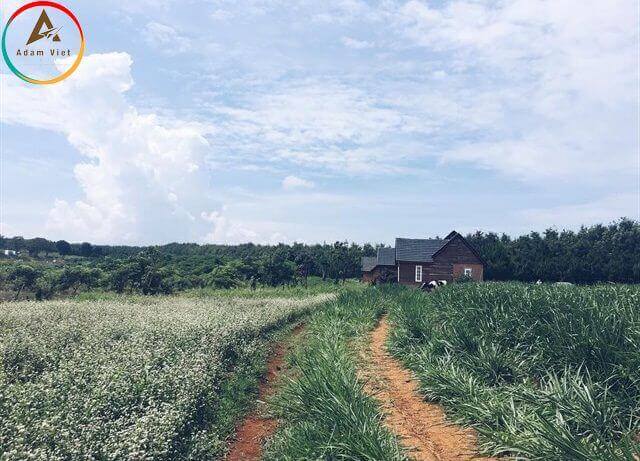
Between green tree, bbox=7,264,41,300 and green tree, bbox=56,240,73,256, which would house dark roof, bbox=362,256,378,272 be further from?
green tree, bbox=56,240,73,256

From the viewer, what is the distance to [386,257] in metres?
57.0

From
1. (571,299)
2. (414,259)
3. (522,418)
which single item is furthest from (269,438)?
(414,259)

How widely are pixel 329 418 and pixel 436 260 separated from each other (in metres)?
40.3

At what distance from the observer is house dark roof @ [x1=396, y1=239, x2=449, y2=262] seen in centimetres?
4700

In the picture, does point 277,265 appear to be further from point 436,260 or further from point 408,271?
point 436,260

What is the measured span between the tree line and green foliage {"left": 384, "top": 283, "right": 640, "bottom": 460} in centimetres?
2920

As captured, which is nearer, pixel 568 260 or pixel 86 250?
pixel 568 260

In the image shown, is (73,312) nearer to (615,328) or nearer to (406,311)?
(406,311)

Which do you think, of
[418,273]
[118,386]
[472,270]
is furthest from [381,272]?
[118,386]

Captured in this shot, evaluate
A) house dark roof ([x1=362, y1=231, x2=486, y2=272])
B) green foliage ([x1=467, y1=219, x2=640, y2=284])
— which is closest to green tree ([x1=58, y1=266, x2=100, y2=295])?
house dark roof ([x1=362, y1=231, x2=486, y2=272])

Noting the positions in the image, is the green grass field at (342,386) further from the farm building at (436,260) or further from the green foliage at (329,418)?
the farm building at (436,260)

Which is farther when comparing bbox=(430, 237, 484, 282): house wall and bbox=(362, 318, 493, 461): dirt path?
bbox=(430, 237, 484, 282): house wall

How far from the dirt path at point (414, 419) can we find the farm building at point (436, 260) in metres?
33.2

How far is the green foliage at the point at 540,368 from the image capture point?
19.9ft
